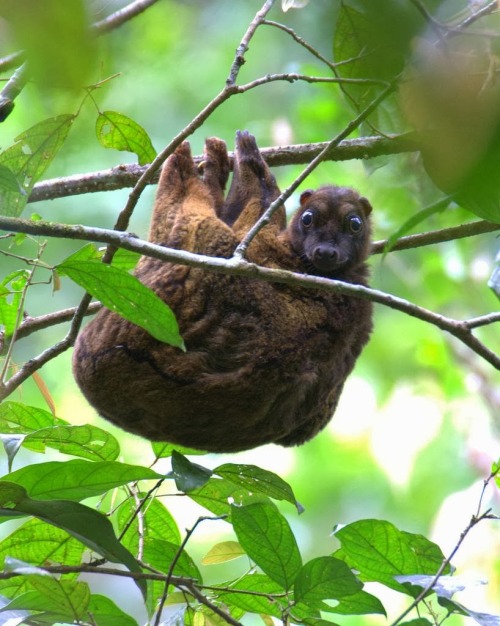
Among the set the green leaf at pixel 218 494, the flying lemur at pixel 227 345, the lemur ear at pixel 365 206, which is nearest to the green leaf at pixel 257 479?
the green leaf at pixel 218 494

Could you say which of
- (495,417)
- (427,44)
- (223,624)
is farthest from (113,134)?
(495,417)

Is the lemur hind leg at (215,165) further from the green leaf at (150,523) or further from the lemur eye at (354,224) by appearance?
the green leaf at (150,523)

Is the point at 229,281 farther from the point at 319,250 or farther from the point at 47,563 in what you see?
the point at 47,563

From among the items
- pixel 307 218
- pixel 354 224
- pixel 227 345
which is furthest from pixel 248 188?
pixel 227 345

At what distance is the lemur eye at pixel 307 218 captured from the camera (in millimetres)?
3746

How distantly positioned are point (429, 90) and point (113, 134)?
2.85 m

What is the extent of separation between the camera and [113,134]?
337cm

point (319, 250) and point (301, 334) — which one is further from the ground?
point (319, 250)

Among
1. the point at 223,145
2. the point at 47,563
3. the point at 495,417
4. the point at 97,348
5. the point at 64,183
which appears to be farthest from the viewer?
the point at 495,417

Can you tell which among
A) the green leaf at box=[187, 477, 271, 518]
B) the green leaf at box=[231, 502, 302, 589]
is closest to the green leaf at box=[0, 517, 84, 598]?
the green leaf at box=[187, 477, 271, 518]

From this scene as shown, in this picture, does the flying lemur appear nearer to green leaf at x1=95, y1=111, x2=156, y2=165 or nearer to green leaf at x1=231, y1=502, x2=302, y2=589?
green leaf at x1=95, y1=111, x2=156, y2=165

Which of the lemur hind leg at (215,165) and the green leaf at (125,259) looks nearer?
the green leaf at (125,259)

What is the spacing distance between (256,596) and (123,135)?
191 cm

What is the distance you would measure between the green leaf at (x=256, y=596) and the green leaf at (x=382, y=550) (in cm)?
28
